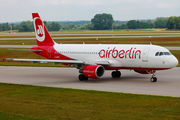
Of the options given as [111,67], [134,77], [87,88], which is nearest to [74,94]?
[87,88]

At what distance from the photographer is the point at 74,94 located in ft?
82.8

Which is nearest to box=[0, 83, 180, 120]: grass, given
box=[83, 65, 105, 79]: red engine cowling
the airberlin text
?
box=[83, 65, 105, 79]: red engine cowling

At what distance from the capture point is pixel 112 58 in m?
33.6

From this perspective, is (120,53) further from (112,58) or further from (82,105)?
(82,105)

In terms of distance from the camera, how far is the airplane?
102ft

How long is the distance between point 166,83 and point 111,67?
6.12m

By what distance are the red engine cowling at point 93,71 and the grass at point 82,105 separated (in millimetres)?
4840

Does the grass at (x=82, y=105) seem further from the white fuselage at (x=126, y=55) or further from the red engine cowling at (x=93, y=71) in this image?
the white fuselage at (x=126, y=55)

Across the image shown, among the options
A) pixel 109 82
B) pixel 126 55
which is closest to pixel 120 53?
pixel 126 55

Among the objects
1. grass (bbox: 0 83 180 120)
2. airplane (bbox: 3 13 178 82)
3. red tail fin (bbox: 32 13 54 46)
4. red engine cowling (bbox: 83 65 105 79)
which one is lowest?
grass (bbox: 0 83 180 120)

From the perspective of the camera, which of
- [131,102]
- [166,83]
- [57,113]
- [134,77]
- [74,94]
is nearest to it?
[57,113]

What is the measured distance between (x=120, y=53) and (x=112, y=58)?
1090 millimetres

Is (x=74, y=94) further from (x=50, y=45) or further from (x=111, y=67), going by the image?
(x=50, y=45)

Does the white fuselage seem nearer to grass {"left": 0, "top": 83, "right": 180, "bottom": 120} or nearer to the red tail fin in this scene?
the red tail fin
